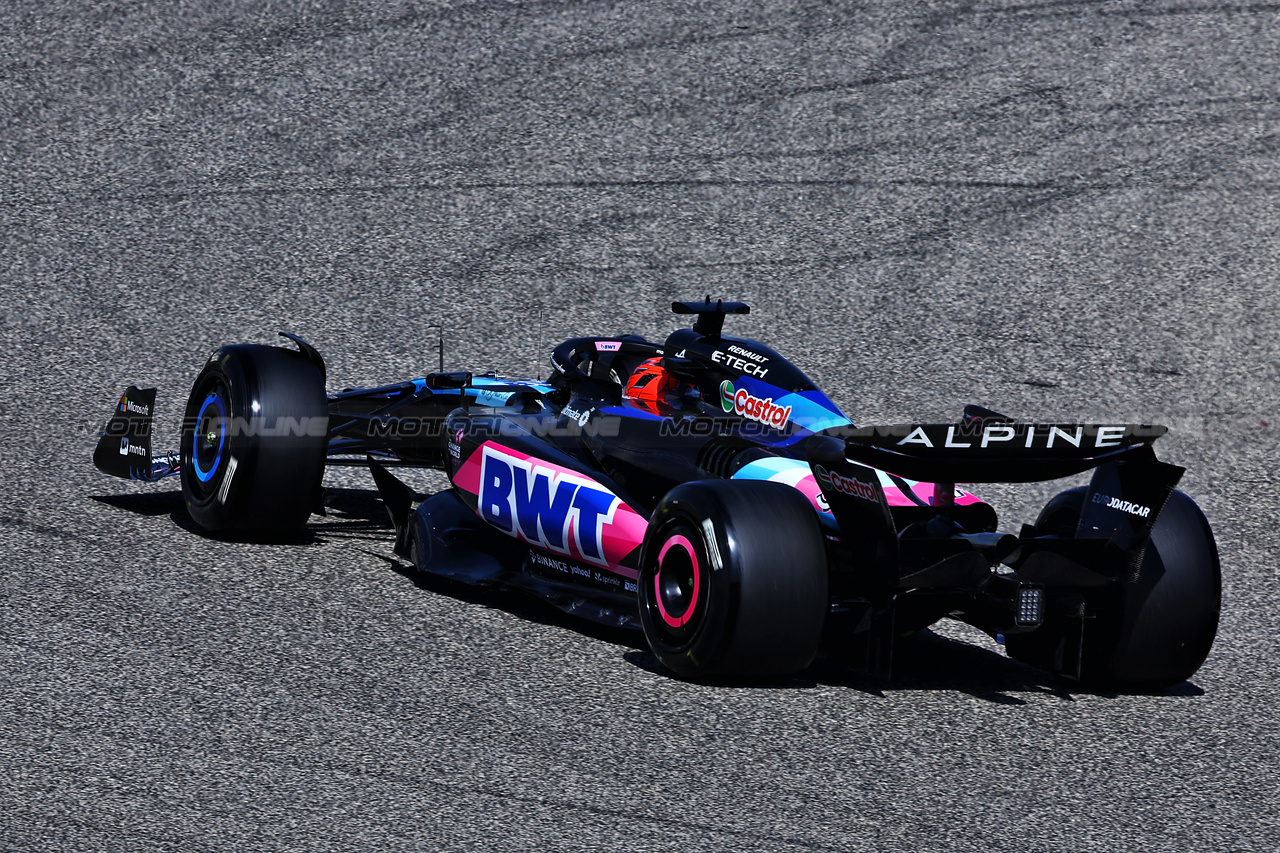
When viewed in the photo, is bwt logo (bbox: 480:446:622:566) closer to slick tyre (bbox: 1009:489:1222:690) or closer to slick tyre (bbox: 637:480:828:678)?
slick tyre (bbox: 637:480:828:678)

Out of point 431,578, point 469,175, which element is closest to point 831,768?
point 431,578

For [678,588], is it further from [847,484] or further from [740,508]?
[847,484]

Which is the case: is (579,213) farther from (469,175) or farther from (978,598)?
(978,598)

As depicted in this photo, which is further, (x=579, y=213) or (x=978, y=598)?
(x=579, y=213)

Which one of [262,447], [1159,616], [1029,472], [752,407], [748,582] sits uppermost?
[752,407]

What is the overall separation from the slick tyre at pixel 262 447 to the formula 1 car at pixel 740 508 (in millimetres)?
11

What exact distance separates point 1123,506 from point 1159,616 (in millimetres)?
451

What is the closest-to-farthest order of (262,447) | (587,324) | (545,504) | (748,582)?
(748,582) → (545,504) → (262,447) → (587,324)

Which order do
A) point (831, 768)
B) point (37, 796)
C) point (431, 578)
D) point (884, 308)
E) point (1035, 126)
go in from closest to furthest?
1. point (37, 796)
2. point (831, 768)
3. point (431, 578)
4. point (884, 308)
5. point (1035, 126)

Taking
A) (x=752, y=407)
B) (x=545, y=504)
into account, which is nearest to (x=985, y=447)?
(x=752, y=407)

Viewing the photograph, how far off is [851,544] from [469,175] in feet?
32.0

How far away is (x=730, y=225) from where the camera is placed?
44.6ft

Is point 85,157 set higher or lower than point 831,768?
higher

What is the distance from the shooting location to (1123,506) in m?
5.27
